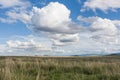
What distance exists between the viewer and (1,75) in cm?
948

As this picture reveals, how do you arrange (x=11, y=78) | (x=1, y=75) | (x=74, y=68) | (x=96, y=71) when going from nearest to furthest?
(x=11, y=78) → (x=1, y=75) → (x=96, y=71) → (x=74, y=68)

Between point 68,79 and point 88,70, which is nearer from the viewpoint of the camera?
point 68,79

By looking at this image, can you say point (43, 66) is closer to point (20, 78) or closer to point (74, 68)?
point (74, 68)

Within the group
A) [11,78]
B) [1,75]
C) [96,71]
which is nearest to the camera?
[11,78]

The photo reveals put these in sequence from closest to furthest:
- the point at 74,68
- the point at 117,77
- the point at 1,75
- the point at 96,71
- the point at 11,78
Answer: the point at 11,78, the point at 1,75, the point at 117,77, the point at 96,71, the point at 74,68

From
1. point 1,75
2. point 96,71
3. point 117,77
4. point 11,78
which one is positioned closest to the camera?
point 11,78

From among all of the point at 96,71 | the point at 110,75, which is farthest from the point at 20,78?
the point at 96,71

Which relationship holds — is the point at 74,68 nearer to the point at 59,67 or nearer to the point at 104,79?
the point at 59,67

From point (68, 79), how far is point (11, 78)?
3.17 metres

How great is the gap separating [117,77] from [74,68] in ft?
16.7

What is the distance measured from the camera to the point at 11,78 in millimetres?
8859

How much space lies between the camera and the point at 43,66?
1677 cm

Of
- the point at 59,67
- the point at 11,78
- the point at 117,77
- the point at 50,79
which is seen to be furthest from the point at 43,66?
the point at 11,78

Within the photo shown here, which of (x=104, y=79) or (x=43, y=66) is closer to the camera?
(x=104, y=79)
